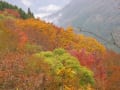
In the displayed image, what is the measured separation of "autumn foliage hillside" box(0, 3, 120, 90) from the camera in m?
27.4

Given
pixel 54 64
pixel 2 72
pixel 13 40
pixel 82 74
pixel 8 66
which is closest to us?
pixel 2 72

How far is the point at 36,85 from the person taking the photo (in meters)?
24.5

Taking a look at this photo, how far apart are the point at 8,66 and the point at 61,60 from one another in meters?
27.1

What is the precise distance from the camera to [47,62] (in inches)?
1970

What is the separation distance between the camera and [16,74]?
28.8 meters

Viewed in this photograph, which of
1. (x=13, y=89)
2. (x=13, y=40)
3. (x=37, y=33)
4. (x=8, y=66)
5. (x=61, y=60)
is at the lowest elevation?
(x=13, y=89)

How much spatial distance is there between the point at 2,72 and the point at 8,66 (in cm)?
188

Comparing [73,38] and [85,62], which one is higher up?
[73,38]

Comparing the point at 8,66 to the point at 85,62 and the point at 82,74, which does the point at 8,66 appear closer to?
the point at 82,74

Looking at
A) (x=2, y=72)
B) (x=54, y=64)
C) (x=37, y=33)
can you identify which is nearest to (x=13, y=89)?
(x=2, y=72)

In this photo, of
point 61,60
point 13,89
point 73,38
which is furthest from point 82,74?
point 73,38

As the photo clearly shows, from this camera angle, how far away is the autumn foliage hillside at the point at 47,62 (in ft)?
90.0

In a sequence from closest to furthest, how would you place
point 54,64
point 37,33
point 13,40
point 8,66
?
point 8,66 < point 54,64 < point 13,40 < point 37,33

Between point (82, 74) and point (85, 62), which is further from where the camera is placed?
point (85, 62)
